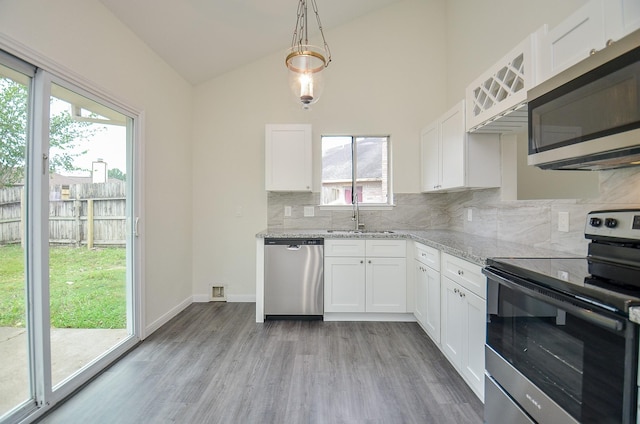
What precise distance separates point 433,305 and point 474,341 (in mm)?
728

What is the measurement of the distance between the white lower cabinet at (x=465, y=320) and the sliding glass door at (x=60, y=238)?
2.53 m

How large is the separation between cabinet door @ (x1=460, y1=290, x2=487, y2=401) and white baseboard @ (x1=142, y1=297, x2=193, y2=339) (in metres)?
2.64

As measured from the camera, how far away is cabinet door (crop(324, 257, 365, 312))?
308 centimetres

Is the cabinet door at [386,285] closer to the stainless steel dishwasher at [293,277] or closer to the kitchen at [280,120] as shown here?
the stainless steel dishwasher at [293,277]

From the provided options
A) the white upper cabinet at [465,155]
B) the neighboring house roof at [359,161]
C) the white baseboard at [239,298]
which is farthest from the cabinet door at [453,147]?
the white baseboard at [239,298]

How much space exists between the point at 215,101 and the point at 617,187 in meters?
3.83

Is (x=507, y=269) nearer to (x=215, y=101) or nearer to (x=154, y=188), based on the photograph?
(x=154, y=188)

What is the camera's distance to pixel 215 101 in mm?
3752

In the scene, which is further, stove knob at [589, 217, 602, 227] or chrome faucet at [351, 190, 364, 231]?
chrome faucet at [351, 190, 364, 231]

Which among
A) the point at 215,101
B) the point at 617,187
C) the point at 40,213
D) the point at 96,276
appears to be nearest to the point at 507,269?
the point at 617,187

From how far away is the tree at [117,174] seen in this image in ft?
7.77

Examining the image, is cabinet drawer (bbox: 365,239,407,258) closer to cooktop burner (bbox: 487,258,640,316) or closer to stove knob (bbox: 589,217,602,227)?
cooktop burner (bbox: 487,258,640,316)

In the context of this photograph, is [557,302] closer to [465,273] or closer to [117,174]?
[465,273]

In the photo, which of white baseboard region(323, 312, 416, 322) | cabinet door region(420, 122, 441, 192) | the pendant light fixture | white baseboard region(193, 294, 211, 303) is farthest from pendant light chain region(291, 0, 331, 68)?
white baseboard region(193, 294, 211, 303)
